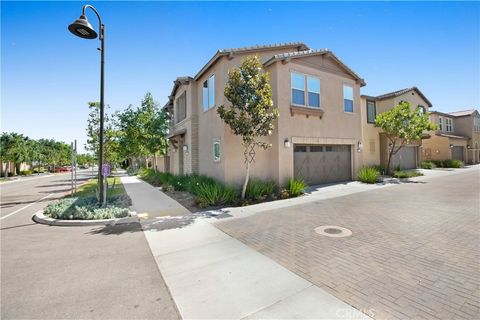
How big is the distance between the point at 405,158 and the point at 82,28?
1058 inches

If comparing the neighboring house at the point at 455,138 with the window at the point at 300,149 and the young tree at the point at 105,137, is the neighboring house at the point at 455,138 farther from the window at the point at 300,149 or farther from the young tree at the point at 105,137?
the young tree at the point at 105,137

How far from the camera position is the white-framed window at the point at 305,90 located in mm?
13062

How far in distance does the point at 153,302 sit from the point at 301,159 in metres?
11.7

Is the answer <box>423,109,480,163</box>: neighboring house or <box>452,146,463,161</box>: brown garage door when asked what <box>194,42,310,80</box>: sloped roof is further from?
<box>452,146,463,161</box>: brown garage door

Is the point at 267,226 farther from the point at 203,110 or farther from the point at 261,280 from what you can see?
the point at 203,110

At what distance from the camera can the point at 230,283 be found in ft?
12.3

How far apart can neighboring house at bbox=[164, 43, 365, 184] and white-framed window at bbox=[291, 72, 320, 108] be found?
2.2 inches

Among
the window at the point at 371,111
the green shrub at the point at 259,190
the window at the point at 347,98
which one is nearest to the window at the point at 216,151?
the green shrub at the point at 259,190

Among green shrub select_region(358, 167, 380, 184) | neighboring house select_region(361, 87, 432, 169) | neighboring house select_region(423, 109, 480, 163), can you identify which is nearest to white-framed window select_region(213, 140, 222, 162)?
green shrub select_region(358, 167, 380, 184)

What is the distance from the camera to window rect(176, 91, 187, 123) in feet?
56.1

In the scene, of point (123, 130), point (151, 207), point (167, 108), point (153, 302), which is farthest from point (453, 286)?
point (167, 108)

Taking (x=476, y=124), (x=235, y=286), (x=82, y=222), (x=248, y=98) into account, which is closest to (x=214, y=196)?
(x=248, y=98)

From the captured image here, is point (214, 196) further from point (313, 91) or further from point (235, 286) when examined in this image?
point (313, 91)

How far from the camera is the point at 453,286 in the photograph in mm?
3449
